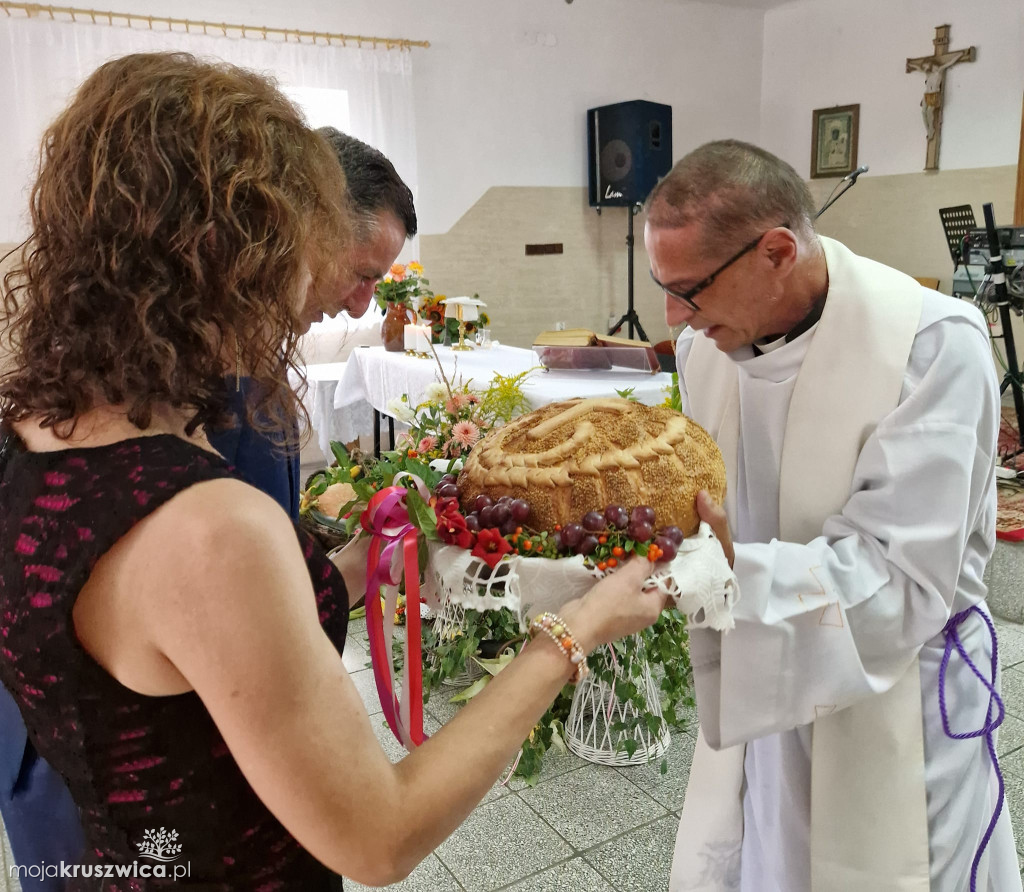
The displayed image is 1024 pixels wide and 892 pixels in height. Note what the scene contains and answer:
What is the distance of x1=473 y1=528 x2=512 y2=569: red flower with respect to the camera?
1.11 metres

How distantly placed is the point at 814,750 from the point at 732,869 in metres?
0.48

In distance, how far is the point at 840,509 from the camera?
4.91 ft

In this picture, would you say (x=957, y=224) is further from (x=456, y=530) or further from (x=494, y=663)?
(x=456, y=530)

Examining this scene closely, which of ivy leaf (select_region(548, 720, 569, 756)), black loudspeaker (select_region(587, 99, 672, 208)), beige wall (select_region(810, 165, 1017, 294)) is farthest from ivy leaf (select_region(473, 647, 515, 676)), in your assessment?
beige wall (select_region(810, 165, 1017, 294))

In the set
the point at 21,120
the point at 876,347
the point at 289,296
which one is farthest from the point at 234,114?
the point at 21,120

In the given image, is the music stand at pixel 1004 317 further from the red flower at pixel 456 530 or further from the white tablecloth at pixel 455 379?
the red flower at pixel 456 530

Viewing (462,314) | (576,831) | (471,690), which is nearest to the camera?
(576,831)

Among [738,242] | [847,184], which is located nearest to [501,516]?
[738,242]

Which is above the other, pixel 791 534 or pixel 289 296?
pixel 289 296

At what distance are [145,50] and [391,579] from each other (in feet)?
17.8

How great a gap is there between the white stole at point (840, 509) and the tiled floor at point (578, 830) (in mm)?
801

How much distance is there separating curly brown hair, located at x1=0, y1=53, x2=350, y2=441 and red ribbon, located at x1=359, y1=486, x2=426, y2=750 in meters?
0.37

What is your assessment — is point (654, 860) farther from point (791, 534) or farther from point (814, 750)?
point (791, 534)

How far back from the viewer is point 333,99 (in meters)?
6.85
